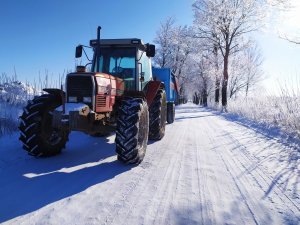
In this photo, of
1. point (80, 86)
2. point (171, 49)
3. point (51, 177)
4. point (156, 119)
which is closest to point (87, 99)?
point (80, 86)

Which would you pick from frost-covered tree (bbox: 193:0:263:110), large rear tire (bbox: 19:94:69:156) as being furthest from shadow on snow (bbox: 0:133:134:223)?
frost-covered tree (bbox: 193:0:263:110)

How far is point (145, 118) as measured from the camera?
19.1 ft

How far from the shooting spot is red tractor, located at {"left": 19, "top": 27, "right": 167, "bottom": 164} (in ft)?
A: 16.6

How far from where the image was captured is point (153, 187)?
13.7ft

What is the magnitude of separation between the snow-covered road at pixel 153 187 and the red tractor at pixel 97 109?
0.35m

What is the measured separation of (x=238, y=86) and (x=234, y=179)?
3717 cm

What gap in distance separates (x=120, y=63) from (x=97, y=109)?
184 cm

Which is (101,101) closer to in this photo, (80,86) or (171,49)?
(80,86)

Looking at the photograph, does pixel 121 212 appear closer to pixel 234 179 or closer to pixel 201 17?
pixel 234 179

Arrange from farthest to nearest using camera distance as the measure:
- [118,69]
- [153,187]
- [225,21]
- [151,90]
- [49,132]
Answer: [225,21]
[151,90]
[118,69]
[49,132]
[153,187]

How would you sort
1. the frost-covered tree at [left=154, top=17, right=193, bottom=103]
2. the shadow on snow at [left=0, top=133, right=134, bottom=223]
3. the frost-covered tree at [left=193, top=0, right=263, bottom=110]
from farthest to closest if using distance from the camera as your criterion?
the frost-covered tree at [left=154, top=17, right=193, bottom=103], the frost-covered tree at [left=193, top=0, right=263, bottom=110], the shadow on snow at [left=0, top=133, right=134, bottom=223]

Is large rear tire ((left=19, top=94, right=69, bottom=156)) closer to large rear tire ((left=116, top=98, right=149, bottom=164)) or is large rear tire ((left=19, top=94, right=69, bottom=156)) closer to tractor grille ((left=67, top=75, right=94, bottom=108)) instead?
tractor grille ((left=67, top=75, right=94, bottom=108))

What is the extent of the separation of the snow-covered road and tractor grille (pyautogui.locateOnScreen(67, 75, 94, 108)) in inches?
48.1

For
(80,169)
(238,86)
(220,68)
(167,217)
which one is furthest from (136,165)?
(238,86)
